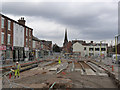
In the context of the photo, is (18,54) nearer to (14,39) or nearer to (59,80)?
(14,39)

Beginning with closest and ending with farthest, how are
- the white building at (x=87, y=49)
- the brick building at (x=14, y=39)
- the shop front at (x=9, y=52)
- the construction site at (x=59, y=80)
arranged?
the construction site at (x=59, y=80) → the brick building at (x=14, y=39) → the shop front at (x=9, y=52) → the white building at (x=87, y=49)

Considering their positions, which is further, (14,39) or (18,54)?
(18,54)

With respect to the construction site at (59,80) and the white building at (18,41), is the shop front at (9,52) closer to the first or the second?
the white building at (18,41)

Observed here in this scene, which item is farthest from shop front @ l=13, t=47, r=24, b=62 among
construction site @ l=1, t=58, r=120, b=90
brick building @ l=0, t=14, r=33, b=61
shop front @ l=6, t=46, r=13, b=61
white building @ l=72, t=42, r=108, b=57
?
white building @ l=72, t=42, r=108, b=57

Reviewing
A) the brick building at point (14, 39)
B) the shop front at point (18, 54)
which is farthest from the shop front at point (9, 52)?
the shop front at point (18, 54)

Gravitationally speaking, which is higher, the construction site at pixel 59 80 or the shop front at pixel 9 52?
the shop front at pixel 9 52

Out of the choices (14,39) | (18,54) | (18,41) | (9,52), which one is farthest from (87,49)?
(9,52)

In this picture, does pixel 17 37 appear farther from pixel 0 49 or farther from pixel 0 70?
pixel 0 70

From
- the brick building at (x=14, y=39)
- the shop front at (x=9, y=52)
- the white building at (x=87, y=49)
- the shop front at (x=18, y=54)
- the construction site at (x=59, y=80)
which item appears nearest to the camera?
the construction site at (x=59, y=80)

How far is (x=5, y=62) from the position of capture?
23984 mm

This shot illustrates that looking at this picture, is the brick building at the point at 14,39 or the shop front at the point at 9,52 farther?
the shop front at the point at 9,52

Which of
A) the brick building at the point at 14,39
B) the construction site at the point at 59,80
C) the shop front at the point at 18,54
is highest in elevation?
the brick building at the point at 14,39

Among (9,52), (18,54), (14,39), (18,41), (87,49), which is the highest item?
(14,39)

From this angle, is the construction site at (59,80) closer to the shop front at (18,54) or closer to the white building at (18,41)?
the shop front at (18,54)
